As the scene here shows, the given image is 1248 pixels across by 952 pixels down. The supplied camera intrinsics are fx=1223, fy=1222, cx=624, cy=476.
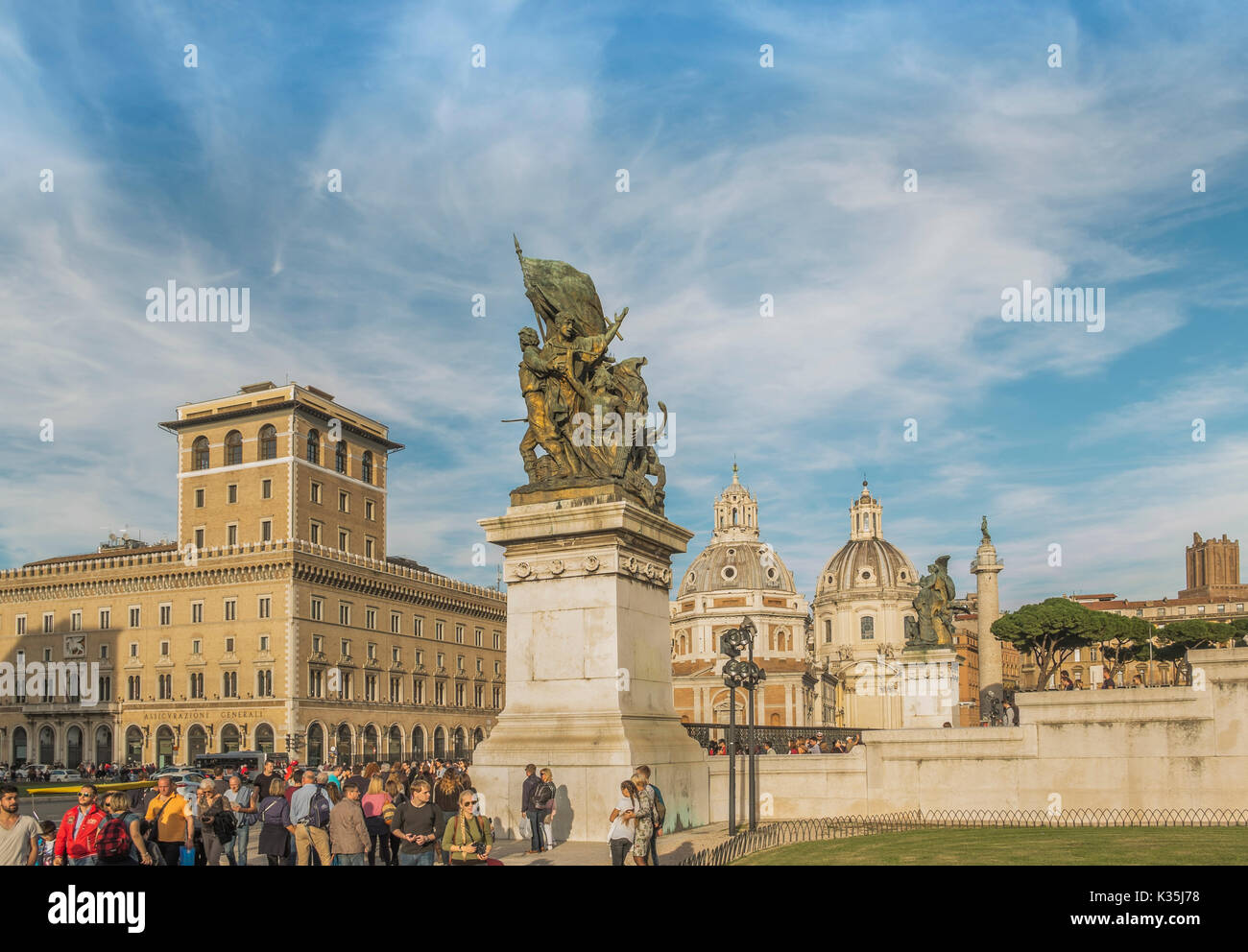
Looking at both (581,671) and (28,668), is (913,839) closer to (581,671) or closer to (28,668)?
(581,671)

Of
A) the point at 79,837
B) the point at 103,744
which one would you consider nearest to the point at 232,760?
the point at 103,744

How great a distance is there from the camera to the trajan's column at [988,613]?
90.6 meters

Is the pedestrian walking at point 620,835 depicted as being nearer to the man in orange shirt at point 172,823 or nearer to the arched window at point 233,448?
the man in orange shirt at point 172,823

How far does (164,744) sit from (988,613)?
2653 inches

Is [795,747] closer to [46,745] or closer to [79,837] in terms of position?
[79,837]

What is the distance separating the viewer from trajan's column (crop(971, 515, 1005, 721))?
90.6 m

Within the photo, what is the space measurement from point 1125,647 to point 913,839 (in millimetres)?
134067

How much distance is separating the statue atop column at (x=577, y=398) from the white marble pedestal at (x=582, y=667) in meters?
0.70

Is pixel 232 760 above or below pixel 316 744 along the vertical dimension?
above

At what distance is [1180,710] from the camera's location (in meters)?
21.2

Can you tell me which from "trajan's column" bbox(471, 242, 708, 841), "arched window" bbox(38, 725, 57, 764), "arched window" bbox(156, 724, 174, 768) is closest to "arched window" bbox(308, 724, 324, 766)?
"arched window" bbox(156, 724, 174, 768)

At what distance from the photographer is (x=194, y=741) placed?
99812mm
